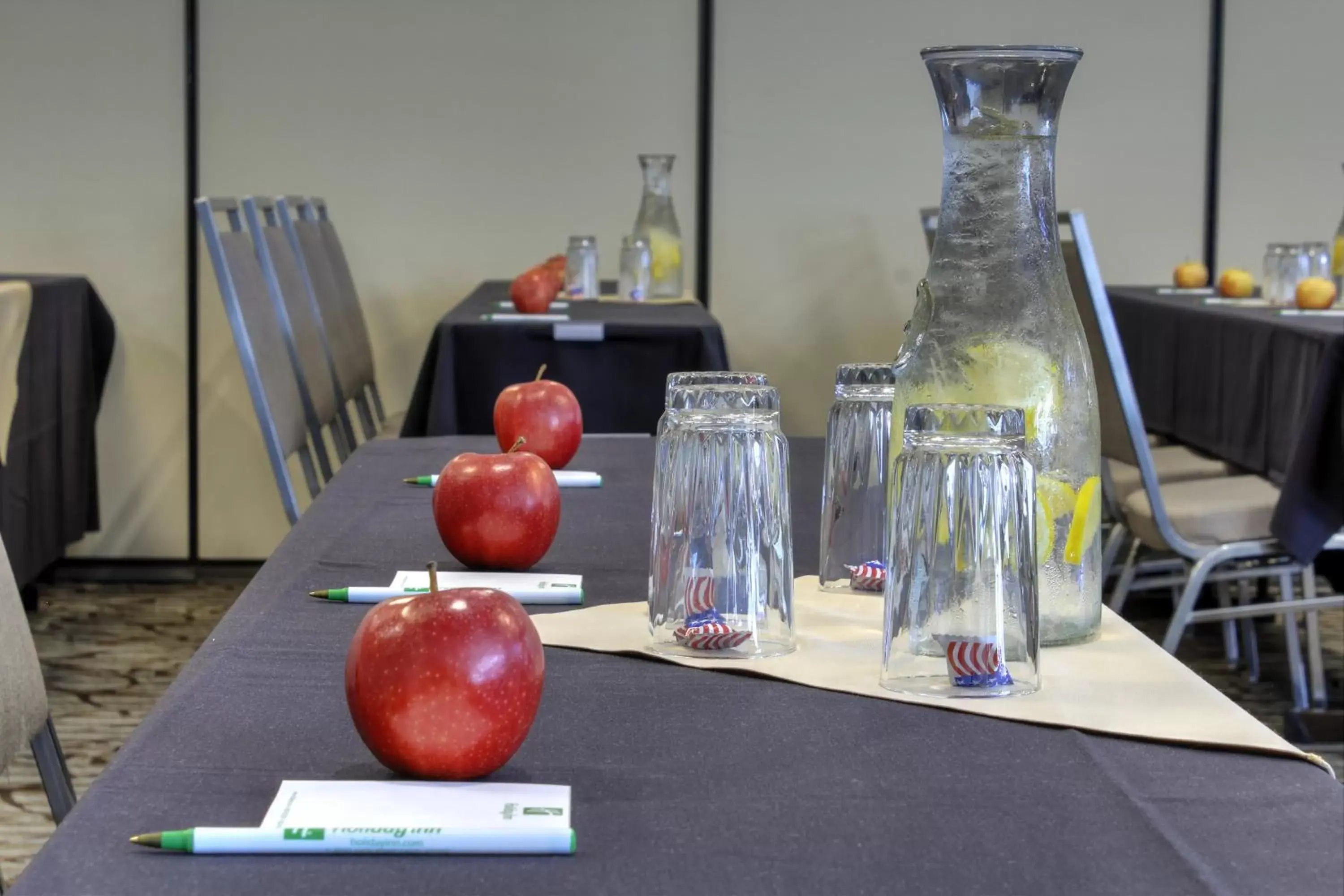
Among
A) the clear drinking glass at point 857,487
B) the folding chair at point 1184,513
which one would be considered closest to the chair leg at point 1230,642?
the folding chair at point 1184,513

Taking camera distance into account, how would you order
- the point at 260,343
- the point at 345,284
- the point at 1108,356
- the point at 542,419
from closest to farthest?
the point at 542,419 < the point at 260,343 < the point at 1108,356 < the point at 345,284

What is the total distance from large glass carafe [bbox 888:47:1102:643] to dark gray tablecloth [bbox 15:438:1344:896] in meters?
0.11

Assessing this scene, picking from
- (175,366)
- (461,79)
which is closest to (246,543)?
(175,366)

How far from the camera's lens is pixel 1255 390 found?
11.0 ft

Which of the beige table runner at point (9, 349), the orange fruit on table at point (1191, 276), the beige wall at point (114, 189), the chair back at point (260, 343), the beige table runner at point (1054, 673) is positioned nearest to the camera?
the beige table runner at point (1054, 673)

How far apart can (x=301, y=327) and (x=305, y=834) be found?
8.60ft

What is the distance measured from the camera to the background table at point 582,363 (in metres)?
3.29

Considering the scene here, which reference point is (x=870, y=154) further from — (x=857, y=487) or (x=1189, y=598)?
(x=857, y=487)

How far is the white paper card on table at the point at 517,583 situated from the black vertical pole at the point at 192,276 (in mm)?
3719

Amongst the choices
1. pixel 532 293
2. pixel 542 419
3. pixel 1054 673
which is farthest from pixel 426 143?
pixel 1054 673

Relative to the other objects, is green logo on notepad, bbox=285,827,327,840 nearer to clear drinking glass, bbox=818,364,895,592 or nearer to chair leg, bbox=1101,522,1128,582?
clear drinking glass, bbox=818,364,895,592

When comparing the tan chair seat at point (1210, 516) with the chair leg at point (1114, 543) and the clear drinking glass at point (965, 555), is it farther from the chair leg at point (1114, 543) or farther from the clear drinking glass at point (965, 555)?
the clear drinking glass at point (965, 555)

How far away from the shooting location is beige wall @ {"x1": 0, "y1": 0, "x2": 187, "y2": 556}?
4684mm

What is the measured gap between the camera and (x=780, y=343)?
196 inches
